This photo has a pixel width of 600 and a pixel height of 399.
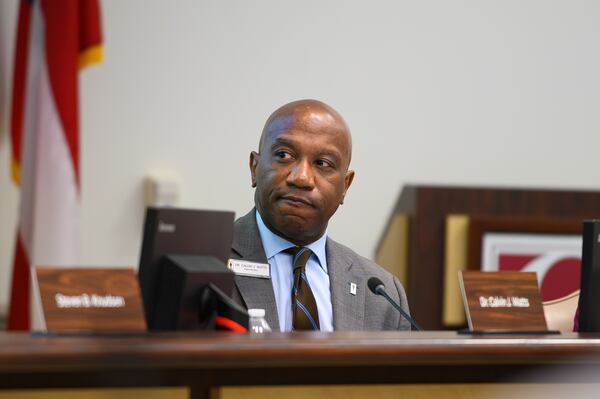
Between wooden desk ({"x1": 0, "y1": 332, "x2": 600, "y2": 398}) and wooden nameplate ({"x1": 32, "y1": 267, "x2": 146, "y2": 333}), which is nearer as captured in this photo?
wooden desk ({"x1": 0, "y1": 332, "x2": 600, "y2": 398})

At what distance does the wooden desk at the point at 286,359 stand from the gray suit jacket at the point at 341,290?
733 millimetres

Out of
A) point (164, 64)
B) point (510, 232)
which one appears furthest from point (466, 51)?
point (164, 64)

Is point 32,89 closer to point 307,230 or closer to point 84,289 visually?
point 307,230

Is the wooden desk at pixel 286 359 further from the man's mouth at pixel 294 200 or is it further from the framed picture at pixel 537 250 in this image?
the framed picture at pixel 537 250

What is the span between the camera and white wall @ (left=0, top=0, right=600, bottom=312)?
17.4ft

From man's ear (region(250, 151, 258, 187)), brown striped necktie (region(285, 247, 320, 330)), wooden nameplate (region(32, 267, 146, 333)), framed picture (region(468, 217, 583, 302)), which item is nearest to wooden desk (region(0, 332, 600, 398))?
wooden nameplate (region(32, 267, 146, 333))

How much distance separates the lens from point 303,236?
2.90m

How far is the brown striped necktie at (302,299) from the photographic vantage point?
2783mm

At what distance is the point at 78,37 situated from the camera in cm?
443

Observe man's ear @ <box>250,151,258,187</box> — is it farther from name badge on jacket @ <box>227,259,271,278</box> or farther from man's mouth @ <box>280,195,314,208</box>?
name badge on jacket @ <box>227,259,271,278</box>

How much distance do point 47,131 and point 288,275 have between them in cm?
183

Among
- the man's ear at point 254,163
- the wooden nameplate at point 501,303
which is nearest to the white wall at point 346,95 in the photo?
the man's ear at point 254,163

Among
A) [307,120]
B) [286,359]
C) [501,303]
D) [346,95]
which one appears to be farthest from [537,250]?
[286,359]

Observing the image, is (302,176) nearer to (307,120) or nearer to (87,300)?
(307,120)
